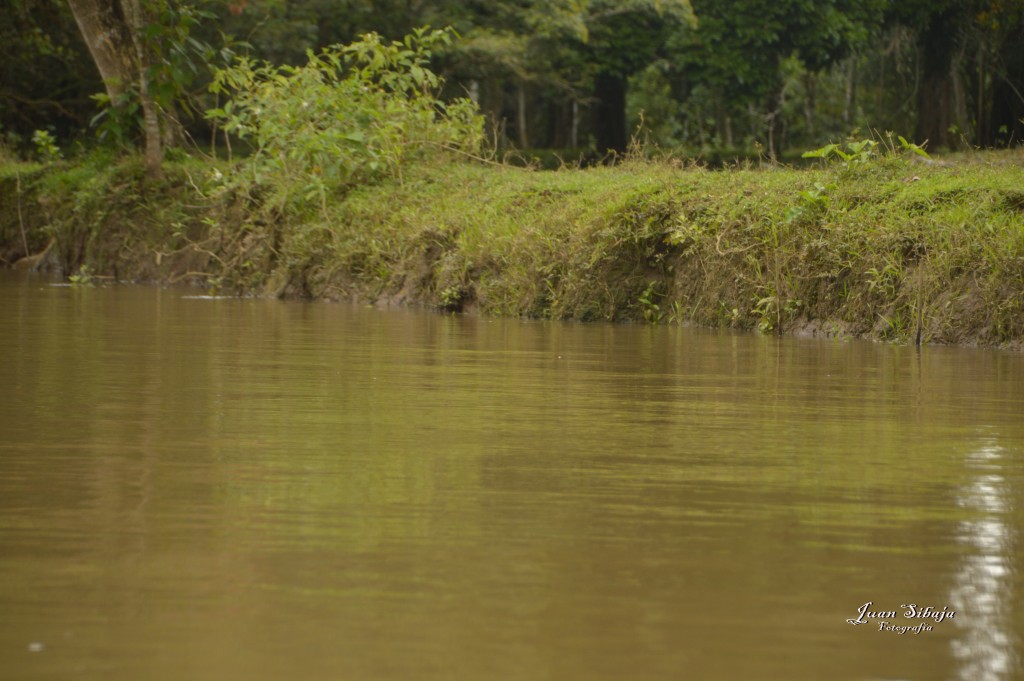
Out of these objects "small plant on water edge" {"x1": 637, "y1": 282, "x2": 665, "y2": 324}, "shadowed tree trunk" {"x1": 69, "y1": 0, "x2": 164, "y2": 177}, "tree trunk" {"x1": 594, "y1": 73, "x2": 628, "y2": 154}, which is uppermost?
"tree trunk" {"x1": 594, "y1": 73, "x2": 628, "y2": 154}

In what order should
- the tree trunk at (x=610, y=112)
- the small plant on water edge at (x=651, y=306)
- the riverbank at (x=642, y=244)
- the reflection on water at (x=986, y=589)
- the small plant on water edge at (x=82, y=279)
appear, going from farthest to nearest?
the tree trunk at (x=610, y=112)
the small plant on water edge at (x=82, y=279)
the small plant on water edge at (x=651, y=306)
the riverbank at (x=642, y=244)
the reflection on water at (x=986, y=589)

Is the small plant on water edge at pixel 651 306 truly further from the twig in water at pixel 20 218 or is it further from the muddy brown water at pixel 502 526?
the twig in water at pixel 20 218

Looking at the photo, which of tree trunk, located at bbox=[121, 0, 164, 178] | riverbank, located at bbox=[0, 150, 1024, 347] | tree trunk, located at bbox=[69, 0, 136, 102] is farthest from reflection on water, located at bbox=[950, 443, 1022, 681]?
tree trunk, located at bbox=[69, 0, 136, 102]

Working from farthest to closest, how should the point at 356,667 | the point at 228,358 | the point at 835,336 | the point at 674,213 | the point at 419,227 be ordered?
the point at 419,227 < the point at 674,213 < the point at 835,336 < the point at 228,358 < the point at 356,667

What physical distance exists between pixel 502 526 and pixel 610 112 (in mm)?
35547

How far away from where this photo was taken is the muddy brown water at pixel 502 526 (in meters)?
2.48

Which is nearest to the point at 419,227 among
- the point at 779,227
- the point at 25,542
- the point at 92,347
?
the point at 779,227

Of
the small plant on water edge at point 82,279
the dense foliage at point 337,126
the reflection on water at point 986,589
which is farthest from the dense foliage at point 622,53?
the reflection on water at point 986,589

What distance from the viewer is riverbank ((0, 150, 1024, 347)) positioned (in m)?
10.3

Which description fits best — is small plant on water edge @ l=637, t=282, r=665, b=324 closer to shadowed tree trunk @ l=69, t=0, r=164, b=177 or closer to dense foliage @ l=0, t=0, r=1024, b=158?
shadowed tree trunk @ l=69, t=0, r=164, b=177

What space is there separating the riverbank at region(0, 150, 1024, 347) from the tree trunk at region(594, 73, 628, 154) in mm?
20033

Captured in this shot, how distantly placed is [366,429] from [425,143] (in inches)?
497

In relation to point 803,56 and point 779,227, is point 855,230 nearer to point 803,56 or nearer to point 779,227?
point 779,227

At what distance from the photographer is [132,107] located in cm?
2019
